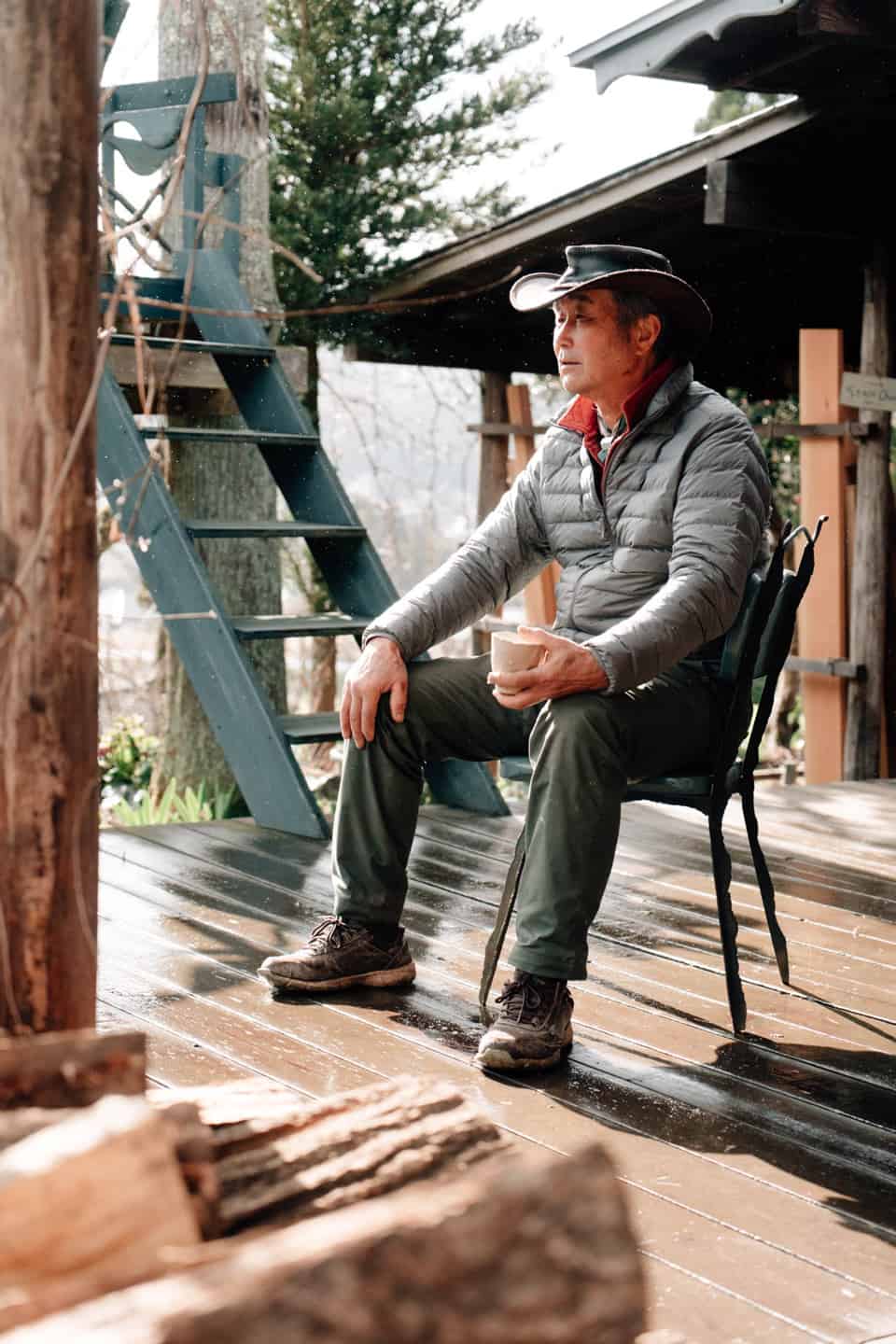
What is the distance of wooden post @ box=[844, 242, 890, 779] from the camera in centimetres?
615

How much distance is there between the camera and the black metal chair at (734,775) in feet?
9.31

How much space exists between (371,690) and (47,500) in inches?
59.3

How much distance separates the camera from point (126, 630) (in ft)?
59.1

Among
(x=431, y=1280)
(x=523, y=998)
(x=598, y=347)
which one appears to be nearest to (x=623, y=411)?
(x=598, y=347)

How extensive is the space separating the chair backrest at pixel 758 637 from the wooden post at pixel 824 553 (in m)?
3.33

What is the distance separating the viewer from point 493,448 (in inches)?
324

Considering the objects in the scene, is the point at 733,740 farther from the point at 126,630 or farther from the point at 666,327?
the point at 126,630

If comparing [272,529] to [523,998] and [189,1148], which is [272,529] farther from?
[189,1148]

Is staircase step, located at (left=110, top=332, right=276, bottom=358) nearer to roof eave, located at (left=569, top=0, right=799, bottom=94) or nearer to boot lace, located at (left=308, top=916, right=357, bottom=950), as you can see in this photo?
roof eave, located at (left=569, top=0, right=799, bottom=94)

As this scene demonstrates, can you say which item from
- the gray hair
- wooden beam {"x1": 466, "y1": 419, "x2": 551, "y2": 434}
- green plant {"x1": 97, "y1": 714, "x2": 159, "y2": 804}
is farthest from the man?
wooden beam {"x1": 466, "y1": 419, "x2": 551, "y2": 434}

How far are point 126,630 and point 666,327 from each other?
1550 centimetres

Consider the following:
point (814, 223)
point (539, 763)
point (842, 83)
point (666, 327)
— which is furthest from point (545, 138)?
point (539, 763)

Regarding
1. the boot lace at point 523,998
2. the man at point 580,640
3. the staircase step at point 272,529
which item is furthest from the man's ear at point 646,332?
the staircase step at point 272,529

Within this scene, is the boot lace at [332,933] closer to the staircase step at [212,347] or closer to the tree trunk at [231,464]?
the staircase step at [212,347]
